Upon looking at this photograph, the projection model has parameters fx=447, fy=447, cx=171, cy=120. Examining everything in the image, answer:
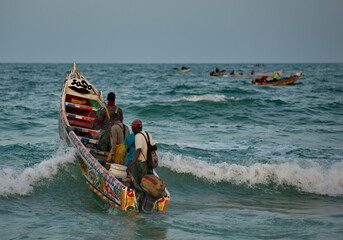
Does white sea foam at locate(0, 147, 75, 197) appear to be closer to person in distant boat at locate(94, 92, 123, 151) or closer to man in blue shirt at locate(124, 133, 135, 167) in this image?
person in distant boat at locate(94, 92, 123, 151)

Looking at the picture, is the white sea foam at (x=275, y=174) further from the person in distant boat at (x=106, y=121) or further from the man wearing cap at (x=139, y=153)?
the man wearing cap at (x=139, y=153)

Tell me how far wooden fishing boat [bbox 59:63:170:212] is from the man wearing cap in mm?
347

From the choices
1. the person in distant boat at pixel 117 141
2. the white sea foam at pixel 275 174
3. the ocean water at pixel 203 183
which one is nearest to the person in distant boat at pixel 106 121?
the person in distant boat at pixel 117 141

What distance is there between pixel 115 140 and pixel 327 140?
39.1 feet

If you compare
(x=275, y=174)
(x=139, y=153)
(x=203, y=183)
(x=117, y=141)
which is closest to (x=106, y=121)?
(x=117, y=141)

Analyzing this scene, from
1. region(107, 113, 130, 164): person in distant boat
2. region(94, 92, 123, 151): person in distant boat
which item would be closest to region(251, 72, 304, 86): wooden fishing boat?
region(94, 92, 123, 151): person in distant boat

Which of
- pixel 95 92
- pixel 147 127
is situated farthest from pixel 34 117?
pixel 95 92

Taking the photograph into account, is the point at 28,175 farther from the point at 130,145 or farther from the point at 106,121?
the point at 130,145

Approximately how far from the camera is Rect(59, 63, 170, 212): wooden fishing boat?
9.04 metres

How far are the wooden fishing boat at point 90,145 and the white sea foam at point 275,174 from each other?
2940mm

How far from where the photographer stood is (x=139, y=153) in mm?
8914

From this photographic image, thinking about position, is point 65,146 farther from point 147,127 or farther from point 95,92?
point 147,127

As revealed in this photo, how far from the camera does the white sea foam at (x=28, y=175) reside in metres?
11.2

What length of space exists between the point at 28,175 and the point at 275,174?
23.3 feet
